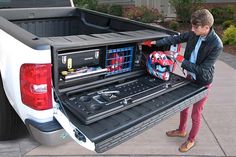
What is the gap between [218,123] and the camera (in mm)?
4336

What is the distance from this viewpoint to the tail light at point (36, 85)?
8.19 feet

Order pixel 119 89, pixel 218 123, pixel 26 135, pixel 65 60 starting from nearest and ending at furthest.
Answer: pixel 65 60
pixel 119 89
pixel 26 135
pixel 218 123

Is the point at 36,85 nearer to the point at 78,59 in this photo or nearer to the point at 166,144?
the point at 78,59

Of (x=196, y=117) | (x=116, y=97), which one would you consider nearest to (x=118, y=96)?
(x=116, y=97)

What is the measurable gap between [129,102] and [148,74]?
806 mm

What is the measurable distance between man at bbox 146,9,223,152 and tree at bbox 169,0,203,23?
8.92 m

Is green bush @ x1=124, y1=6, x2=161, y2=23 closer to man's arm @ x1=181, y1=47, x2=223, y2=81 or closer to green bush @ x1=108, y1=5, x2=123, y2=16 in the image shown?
green bush @ x1=108, y1=5, x2=123, y2=16

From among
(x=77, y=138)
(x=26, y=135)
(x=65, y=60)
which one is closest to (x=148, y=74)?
(x=65, y=60)

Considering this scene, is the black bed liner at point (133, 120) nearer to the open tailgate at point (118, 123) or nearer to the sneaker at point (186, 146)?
the open tailgate at point (118, 123)

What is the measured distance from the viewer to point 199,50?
11.1 feet

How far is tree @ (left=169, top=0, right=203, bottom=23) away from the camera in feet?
39.4

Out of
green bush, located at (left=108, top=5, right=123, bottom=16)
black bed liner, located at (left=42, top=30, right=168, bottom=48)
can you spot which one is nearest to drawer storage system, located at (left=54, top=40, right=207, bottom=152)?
black bed liner, located at (left=42, top=30, right=168, bottom=48)

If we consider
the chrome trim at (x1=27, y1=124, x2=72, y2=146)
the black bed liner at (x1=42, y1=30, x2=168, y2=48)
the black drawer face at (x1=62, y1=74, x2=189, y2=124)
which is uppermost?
the black bed liner at (x1=42, y1=30, x2=168, y2=48)

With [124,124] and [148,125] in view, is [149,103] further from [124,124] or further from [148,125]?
[124,124]
